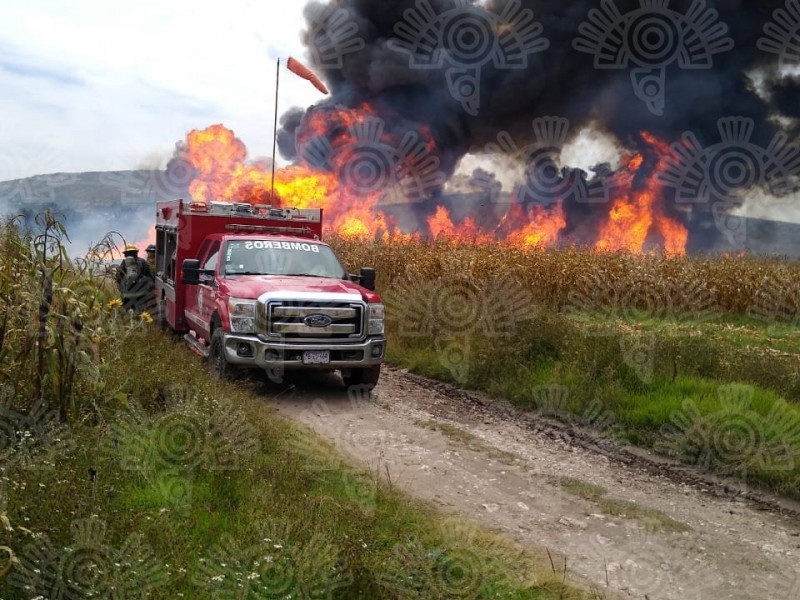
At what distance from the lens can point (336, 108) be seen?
3369 centimetres

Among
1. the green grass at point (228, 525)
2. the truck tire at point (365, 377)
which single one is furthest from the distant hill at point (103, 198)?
the green grass at point (228, 525)

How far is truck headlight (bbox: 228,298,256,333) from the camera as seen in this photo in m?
8.95

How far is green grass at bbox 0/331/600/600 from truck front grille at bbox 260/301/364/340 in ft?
8.42

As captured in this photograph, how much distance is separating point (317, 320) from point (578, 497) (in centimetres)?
416

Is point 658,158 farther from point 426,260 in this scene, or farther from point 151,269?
point 151,269

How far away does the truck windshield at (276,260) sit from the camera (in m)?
10.1

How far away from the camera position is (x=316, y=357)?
9086 mm

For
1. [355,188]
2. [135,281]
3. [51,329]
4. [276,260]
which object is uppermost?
[355,188]

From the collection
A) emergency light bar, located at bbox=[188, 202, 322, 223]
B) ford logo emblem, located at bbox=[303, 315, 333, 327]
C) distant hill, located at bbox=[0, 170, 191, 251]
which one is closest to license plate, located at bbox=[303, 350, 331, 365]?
ford logo emblem, located at bbox=[303, 315, 333, 327]

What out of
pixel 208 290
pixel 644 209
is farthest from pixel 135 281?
pixel 644 209

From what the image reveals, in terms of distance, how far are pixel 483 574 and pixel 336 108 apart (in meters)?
31.6

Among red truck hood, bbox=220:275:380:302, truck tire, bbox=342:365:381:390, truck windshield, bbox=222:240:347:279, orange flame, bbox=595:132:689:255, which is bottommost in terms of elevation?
truck tire, bbox=342:365:381:390

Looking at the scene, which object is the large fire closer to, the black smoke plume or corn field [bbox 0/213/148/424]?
the black smoke plume

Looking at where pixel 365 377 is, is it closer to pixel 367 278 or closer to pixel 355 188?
pixel 367 278
